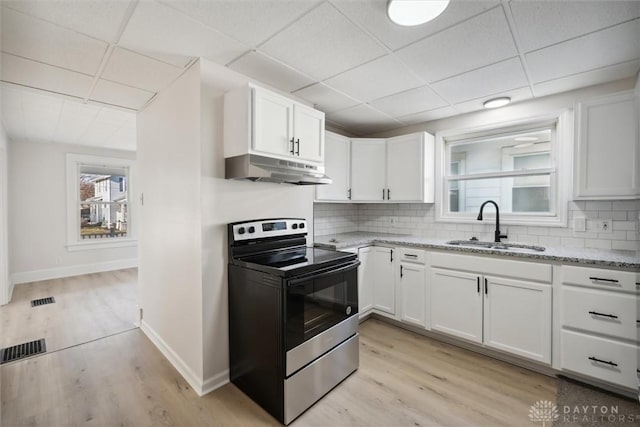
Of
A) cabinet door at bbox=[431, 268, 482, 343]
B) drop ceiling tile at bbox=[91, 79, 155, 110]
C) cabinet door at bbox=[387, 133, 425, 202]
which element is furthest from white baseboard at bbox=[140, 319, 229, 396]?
cabinet door at bbox=[387, 133, 425, 202]

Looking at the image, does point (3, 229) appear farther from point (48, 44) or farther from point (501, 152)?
point (501, 152)

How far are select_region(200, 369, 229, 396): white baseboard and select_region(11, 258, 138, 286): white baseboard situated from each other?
4.74 m

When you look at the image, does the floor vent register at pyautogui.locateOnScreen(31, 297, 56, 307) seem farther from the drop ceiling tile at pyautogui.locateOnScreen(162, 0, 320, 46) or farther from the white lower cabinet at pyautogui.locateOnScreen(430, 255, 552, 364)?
the white lower cabinet at pyautogui.locateOnScreen(430, 255, 552, 364)

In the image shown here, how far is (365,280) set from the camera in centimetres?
313

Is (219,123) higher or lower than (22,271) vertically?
higher

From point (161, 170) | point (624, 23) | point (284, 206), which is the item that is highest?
point (624, 23)

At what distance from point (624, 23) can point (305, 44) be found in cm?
180

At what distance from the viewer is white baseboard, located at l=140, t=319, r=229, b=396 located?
6.72ft

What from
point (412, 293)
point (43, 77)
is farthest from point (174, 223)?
point (412, 293)

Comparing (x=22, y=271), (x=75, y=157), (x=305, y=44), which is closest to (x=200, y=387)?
(x=305, y=44)

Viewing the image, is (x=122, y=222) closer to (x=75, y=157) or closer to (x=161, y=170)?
(x=75, y=157)

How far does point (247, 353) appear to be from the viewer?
201 centimetres

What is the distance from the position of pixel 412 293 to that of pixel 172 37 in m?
2.87

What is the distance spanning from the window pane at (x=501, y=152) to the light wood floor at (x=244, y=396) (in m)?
1.91
